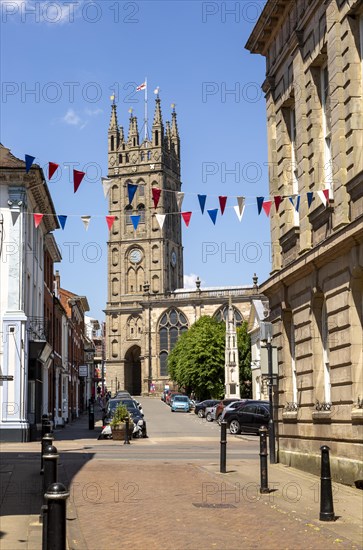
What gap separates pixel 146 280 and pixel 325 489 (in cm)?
11406

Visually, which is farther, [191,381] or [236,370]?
[191,381]

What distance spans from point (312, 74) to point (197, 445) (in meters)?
16.4

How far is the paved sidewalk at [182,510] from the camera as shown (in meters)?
9.31

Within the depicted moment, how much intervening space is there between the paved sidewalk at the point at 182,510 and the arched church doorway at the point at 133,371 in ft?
350

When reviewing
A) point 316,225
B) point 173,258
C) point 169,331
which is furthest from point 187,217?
point 173,258

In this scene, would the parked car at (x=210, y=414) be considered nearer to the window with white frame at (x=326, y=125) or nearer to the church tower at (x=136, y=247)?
the window with white frame at (x=326, y=125)

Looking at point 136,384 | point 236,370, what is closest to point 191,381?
point 236,370

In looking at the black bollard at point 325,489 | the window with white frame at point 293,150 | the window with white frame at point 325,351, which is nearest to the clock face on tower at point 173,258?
the window with white frame at point 293,150

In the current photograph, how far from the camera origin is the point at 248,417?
36.9 metres

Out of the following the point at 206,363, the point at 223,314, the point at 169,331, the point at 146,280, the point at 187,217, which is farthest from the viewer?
the point at 146,280

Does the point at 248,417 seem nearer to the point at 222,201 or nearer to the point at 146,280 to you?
the point at 222,201

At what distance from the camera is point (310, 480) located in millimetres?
15273

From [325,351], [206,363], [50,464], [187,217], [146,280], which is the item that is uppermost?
[146,280]

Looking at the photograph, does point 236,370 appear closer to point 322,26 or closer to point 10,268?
point 10,268
